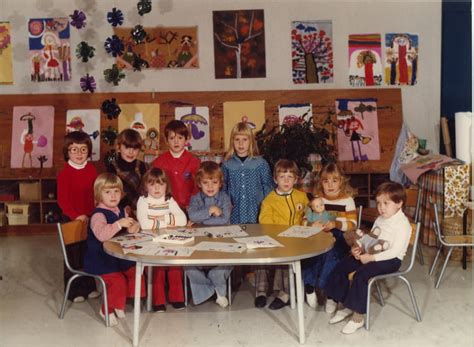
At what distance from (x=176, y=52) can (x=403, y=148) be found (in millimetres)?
2843

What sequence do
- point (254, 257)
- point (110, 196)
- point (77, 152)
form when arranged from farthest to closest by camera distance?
point (77, 152), point (110, 196), point (254, 257)

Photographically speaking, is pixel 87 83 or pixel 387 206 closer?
pixel 387 206

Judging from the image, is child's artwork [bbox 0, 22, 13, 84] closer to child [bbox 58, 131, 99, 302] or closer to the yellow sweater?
child [bbox 58, 131, 99, 302]

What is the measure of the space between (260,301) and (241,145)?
1146 millimetres

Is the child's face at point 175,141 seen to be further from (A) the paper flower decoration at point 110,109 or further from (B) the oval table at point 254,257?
(A) the paper flower decoration at point 110,109

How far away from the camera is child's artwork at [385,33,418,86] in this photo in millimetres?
7199

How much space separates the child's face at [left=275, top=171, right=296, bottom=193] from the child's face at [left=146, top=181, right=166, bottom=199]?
2.66 ft

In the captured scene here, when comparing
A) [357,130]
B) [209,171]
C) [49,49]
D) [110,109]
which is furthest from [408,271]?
[49,49]

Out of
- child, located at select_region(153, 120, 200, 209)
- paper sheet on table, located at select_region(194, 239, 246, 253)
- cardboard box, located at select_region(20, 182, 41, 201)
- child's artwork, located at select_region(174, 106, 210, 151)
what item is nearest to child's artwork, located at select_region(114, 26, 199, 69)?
child's artwork, located at select_region(174, 106, 210, 151)

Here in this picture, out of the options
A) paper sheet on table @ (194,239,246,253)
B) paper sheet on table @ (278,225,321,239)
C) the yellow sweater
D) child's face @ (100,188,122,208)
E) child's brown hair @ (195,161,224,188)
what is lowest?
paper sheet on table @ (194,239,246,253)

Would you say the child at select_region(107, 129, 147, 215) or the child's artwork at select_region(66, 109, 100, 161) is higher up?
the child's artwork at select_region(66, 109, 100, 161)

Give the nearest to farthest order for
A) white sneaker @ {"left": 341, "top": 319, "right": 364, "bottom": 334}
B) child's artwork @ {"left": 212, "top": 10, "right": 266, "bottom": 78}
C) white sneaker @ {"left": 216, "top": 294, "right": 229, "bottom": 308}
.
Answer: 1. white sneaker @ {"left": 341, "top": 319, "right": 364, "bottom": 334}
2. white sneaker @ {"left": 216, "top": 294, "right": 229, "bottom": 308}
3. child's artwork @ {"left": 212, "top": 10, "right": 266, "bottom": 78}

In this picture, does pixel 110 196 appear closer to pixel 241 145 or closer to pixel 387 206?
pixel 241 145

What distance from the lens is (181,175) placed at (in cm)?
466
